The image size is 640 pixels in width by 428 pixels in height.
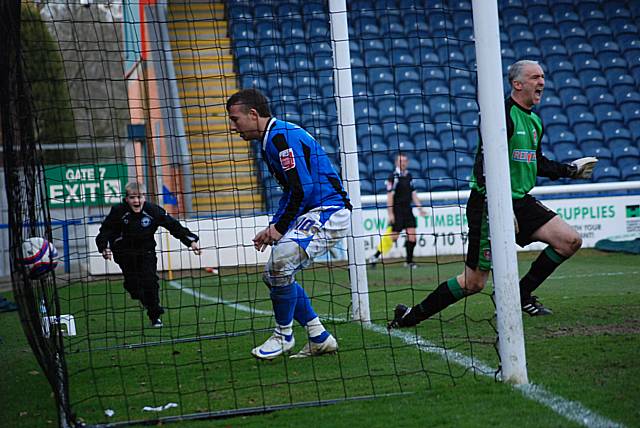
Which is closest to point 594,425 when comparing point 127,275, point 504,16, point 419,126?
point 127,275

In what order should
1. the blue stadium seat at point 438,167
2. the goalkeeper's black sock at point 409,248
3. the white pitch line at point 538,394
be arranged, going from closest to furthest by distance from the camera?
the white pitch line at point 538,394 < the goalkeeper's black sock at point 409,248 < the blue stadium seat at point 438,167

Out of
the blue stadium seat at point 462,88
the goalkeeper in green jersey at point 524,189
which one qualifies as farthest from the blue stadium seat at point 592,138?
the goalkeeper in green jersey at point 524,189

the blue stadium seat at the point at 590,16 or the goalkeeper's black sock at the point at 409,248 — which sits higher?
the blue stadium seat at the point at 590,16

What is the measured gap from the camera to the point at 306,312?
21.1ft

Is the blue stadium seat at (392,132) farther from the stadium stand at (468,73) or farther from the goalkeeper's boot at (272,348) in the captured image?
the goalkeeper's boot at (272,348)

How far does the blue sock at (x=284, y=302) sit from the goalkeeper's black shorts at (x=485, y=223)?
4.54 feet

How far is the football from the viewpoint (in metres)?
4.96

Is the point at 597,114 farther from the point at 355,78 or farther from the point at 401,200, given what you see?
the point at 401,200

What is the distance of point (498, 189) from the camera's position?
4887mm

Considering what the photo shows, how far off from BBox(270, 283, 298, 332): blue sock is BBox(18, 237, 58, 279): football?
162cm

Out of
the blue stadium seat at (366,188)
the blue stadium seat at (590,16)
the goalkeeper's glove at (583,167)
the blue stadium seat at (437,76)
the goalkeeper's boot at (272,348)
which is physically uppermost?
the blue stadium seat at (590,16)

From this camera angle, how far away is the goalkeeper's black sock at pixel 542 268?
729cm

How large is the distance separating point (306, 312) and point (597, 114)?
16.4m

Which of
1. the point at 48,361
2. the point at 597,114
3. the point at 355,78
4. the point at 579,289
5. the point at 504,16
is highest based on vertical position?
the point at 504,16
